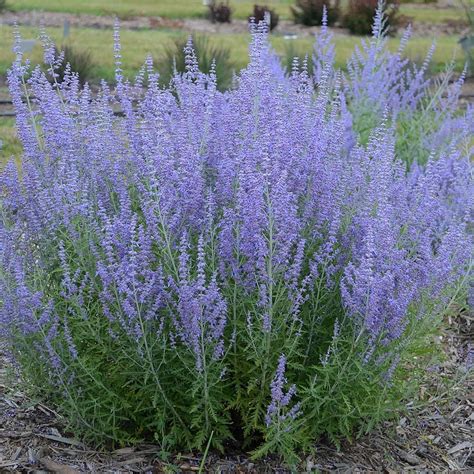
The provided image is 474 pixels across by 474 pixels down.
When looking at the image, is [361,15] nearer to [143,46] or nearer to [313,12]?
[313,12]

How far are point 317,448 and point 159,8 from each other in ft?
69.2

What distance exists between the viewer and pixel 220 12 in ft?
68.9

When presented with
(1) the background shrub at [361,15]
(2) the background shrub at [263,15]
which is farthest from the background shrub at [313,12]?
(2) the background shrub at [263,15]

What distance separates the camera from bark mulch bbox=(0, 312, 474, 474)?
3.27 meters

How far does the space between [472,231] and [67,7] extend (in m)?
18.9

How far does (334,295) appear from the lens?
10.7 feet

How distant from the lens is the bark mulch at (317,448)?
10.7 feet

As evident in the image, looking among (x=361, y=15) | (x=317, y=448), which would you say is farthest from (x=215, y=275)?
(x=361, y=15)

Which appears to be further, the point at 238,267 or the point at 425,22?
the point at 425,22

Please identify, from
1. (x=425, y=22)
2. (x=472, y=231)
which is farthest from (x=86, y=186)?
(x=425, y=22)

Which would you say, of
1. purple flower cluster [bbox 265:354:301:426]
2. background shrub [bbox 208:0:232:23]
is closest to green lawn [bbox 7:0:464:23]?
background shrub [bbox 208:0:232:23]

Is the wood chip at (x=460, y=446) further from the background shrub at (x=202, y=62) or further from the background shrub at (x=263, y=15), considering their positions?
the background shrub at (x=263, y=15)

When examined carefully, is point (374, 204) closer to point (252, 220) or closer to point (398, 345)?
point (398, 345)

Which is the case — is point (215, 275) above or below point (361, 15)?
above
